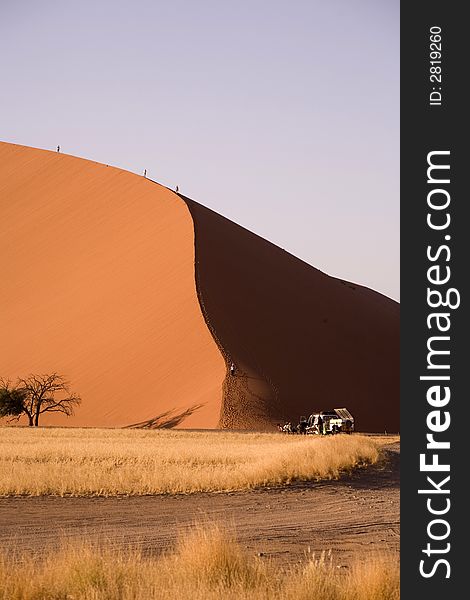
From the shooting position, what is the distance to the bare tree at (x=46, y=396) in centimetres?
4138

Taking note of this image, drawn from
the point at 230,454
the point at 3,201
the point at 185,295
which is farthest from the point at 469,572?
the point at 3,201

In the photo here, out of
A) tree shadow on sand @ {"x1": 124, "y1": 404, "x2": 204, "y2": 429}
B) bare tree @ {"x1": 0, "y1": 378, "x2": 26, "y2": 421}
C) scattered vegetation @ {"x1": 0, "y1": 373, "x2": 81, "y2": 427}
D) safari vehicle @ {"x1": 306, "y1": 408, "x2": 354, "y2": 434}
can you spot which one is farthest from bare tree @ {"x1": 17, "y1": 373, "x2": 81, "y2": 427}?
safari vehicle @ {"x1": 306, "y1": 408, "x2": 354, "y2": 434}

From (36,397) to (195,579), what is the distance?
3517cm

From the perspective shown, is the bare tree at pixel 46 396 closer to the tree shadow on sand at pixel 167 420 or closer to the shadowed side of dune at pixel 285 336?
the tree shadow on sand at pixel 167 420

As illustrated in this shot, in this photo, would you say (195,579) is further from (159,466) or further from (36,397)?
(36,397)

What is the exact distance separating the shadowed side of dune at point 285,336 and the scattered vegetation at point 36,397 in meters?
6.89

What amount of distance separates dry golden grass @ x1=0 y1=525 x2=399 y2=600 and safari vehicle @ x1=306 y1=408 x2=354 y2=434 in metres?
26.9

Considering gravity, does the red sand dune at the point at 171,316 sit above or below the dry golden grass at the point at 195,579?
above

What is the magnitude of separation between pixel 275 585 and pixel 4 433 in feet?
89.3

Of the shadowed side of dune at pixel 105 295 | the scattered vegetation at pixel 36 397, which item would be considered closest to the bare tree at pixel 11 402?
the scattered vegetation at pixel 36 397

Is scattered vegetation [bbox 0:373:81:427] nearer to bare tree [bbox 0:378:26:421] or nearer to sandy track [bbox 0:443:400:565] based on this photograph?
bare tree [bbox 0:378:26:421]

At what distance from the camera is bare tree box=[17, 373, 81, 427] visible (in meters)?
41.4

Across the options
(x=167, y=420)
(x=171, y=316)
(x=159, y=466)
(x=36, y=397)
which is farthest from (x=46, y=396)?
(x=159, y=466)

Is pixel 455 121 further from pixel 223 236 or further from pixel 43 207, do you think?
pixel 43 207
